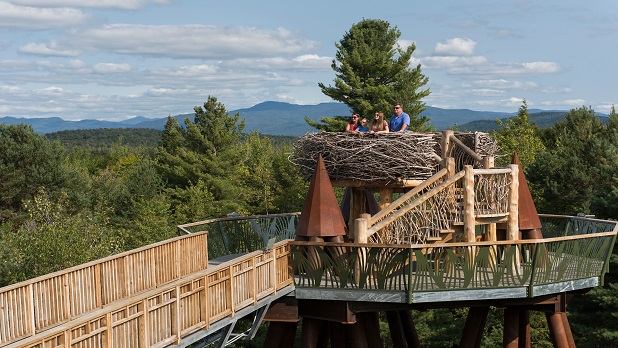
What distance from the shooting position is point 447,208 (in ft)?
52.5

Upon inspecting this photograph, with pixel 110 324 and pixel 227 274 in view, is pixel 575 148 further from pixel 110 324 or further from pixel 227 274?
pixel 110 324

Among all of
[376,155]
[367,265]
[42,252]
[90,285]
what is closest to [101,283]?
[90,285]

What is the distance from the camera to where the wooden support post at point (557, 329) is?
16.6 meters

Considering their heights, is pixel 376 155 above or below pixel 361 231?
above

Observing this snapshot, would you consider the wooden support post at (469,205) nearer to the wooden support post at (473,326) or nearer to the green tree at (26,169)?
the wooden support post at (473,326)

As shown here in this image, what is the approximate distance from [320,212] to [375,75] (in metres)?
35.0

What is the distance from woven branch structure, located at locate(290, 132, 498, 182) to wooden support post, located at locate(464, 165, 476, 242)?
1.23 meters

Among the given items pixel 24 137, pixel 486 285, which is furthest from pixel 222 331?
pixel 24 137

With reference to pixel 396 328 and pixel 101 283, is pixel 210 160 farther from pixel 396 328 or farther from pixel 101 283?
pixel 101 283

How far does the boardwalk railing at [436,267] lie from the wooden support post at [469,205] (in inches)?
12.3

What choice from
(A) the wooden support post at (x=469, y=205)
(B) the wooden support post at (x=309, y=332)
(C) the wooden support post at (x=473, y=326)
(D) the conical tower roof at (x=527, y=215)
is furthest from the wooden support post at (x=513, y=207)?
(B) the wooden support post at (x=309, y=332)

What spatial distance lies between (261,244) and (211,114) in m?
42.6

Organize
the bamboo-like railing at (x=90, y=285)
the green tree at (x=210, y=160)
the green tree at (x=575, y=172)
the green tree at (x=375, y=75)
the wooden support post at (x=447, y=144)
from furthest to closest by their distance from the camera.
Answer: the green tree at (x=210, y=160)
the green tree at (x=375, y=75)
the green tree at (x=575, y=172)
the wooden support post at (x=447, y=144)
the bamboo-like railing at (x=90, y=285)

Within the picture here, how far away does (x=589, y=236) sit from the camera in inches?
621
